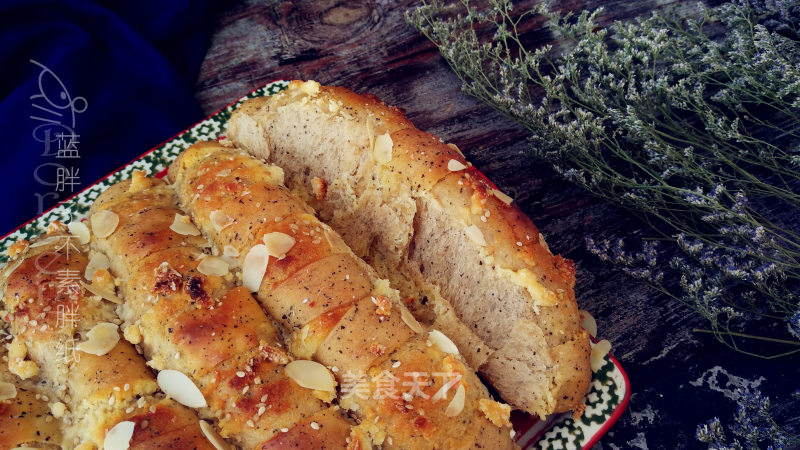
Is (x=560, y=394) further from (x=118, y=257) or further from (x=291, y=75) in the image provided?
(x=291, y=75)

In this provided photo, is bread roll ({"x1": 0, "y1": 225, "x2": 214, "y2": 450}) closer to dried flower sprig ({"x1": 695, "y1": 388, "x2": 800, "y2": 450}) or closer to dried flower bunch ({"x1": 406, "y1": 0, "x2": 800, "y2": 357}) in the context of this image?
dried flower sprig ({"x1": 695, "y1": 388, "x2": 800, "y2": 450})

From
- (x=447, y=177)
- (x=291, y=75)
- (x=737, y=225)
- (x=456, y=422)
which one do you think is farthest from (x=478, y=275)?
(x=291, y=75)

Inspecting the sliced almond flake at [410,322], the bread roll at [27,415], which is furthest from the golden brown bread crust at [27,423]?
the sliced almond flake at [410,322]

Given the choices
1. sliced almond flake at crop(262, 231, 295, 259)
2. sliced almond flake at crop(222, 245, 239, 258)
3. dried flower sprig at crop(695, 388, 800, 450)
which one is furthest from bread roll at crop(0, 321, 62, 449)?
dried flower sprig at crop(695, 388, 800, 450)

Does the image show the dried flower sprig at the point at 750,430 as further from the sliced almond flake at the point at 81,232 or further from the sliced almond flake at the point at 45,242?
the sliced almond flake at the point at 45,242

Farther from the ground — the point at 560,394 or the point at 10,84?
the point at 10,84

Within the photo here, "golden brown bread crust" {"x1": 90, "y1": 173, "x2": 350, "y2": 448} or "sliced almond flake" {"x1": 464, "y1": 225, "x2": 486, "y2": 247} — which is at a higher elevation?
"sliced almond flake" {"x1": 464, "y1": 225, "x2": 486, "y2": 247}

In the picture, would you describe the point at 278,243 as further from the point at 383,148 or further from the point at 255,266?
the point at 383,148
